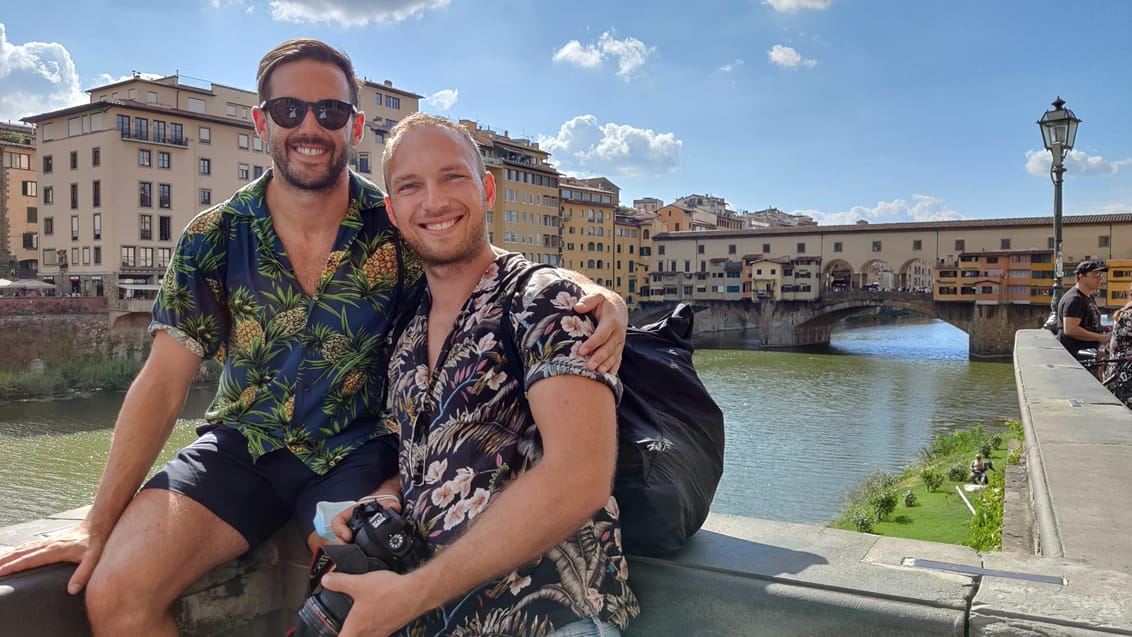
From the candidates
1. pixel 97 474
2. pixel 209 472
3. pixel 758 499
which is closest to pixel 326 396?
pixel 209 472

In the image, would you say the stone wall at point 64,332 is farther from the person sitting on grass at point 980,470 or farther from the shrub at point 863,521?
the person sitting on grass at point 980,470

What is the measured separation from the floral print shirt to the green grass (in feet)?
16.3

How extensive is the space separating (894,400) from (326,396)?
84.9ft

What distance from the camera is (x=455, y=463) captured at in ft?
4.61

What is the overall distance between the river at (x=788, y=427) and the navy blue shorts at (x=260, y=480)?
994 cm

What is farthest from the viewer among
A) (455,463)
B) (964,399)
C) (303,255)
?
(964,399)

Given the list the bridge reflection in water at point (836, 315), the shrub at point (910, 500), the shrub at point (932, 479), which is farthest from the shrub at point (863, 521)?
the bridge reflection in water at point (836, 315)

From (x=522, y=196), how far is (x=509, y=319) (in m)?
47.0

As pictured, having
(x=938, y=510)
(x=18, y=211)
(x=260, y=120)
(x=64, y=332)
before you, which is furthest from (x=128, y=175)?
(x=260, y=120)

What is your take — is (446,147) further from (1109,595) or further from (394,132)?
(1109,595)

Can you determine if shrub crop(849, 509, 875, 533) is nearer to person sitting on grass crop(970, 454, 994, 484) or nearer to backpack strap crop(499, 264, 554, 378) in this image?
person sitting on grass crop(970, 454, 994, 484)

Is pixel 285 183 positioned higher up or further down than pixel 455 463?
higher up

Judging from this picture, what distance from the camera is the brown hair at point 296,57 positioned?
1.91m

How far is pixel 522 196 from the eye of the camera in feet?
157
